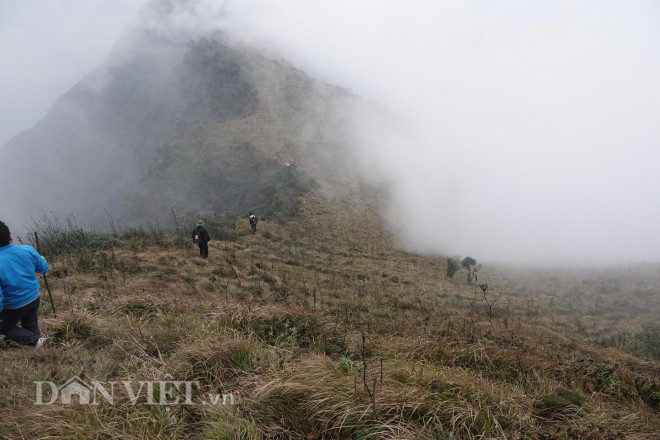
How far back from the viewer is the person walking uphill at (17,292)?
3.91 m

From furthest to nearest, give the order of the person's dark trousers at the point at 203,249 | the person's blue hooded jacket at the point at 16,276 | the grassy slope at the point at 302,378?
1. the person's dark trousers at the point at 203,249
2. the person's blue hooded jacket at the point at 16,276
3. the grassy slope at the point at 302,378

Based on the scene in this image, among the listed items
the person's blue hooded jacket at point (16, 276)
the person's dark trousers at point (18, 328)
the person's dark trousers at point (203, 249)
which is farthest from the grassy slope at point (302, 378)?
the person's dark trousers at point (203, 249)

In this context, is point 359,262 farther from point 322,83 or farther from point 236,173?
point 322,83

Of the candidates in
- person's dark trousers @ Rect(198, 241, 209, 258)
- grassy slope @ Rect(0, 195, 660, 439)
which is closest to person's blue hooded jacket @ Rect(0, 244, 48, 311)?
grassy slope @ Rect(0, 195, 660, 439)

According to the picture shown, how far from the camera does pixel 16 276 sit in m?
3.96

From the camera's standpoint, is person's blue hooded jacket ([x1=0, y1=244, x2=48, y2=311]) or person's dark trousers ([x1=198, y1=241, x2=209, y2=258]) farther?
→ person's dark trousers ([x1=198, y1=241, x2=209, y2=258])

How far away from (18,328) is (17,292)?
0.50m

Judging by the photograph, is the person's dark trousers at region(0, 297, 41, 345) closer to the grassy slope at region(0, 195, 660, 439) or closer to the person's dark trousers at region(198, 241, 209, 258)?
the grassy slope at region(0, 195, 660, 439)

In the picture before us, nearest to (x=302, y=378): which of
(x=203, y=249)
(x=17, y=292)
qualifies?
(x=17, y=292)

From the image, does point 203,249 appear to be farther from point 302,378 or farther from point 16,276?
point 302,378

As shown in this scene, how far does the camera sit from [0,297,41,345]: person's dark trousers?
397 cm

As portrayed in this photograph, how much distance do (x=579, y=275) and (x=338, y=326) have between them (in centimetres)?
3165

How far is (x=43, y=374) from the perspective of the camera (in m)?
3.27

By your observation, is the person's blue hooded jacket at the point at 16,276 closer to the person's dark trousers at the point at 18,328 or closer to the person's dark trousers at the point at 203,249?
the person's dark trousers at the point at 18,328
